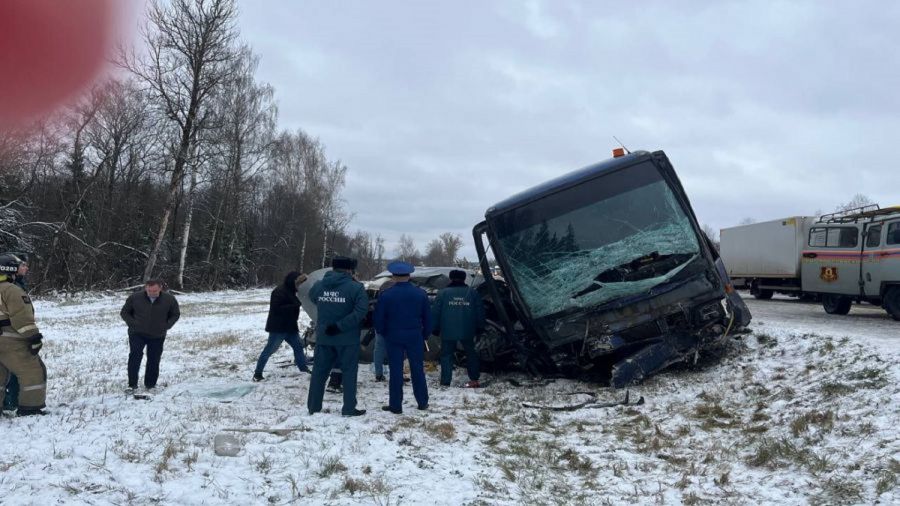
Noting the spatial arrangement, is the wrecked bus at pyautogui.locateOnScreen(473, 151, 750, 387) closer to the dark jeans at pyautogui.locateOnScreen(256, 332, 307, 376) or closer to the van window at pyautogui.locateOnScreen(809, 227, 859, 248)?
the dark jeans at pyautogui.locateOnScreen(256, 332, 307, 376)

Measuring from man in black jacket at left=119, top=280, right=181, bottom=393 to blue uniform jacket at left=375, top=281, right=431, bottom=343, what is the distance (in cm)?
277

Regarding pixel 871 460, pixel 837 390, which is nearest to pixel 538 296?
pixel 837 390

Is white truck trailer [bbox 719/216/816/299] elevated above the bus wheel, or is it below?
above

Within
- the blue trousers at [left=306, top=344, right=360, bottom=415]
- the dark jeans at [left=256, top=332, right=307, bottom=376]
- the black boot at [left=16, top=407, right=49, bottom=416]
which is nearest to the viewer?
the black boot at [left=16, top=407, right=49, bottom=416]

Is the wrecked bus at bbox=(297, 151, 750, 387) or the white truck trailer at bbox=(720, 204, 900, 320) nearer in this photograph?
the wrecked bus at bbox=(297, 151, 750, 387)

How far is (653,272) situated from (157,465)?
5433mm

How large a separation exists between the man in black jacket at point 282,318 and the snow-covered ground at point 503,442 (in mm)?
423

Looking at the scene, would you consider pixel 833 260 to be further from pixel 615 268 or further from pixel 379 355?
pixel 379 355

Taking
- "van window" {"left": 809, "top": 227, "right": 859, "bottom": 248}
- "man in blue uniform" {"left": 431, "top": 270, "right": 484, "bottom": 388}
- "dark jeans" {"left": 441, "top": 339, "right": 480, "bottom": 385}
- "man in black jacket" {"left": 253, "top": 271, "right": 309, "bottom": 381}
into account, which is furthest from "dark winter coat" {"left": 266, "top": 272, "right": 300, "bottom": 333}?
"van window" {"left": 809, "top": 227, "right": 859, "bottom": 248}

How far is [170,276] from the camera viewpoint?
1320 inches

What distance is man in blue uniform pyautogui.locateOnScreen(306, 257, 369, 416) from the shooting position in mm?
6191

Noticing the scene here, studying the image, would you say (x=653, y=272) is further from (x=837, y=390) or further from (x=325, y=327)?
(x=325, y=327)

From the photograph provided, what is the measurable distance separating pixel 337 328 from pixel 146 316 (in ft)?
9.10

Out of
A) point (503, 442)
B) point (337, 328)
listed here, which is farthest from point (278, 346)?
point (503, 442)
